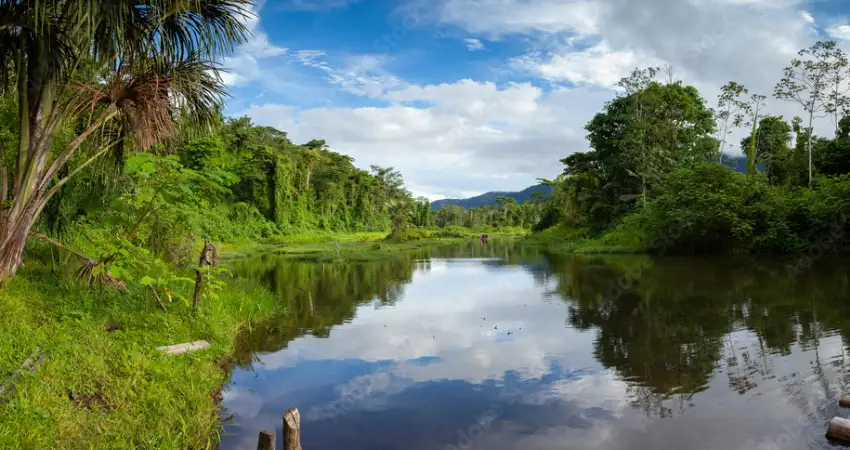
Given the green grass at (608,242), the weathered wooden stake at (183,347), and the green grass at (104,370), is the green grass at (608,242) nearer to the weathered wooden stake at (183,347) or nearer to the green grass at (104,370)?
the green grass at (104,370)

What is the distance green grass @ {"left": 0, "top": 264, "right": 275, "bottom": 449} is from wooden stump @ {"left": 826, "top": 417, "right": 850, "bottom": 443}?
6118 mm

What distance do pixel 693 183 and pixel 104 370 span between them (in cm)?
2729

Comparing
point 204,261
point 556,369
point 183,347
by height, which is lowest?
point 556,369

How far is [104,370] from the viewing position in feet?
19.5

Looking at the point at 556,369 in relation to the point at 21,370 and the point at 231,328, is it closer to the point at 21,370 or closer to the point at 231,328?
the point at 231,328

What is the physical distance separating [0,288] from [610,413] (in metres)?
7.92

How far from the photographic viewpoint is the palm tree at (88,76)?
22.9 feet

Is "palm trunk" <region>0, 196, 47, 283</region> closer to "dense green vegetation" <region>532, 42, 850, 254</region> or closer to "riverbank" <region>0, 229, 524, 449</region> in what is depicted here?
"riverbank" <region>0, 229, 524, 449</region>

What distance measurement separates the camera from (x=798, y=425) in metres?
5.67

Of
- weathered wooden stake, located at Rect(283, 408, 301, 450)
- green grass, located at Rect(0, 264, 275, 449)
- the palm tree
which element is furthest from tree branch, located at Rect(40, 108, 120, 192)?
weathered wooden stake, located at Rect(283, 408, 301, 450)

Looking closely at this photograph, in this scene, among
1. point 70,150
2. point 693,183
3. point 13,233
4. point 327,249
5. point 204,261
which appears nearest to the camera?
point 13,233

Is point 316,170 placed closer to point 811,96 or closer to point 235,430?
point 811,96

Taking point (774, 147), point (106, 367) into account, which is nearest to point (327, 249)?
point (106, 367)

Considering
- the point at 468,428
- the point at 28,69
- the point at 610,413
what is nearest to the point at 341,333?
the point at 468,428
